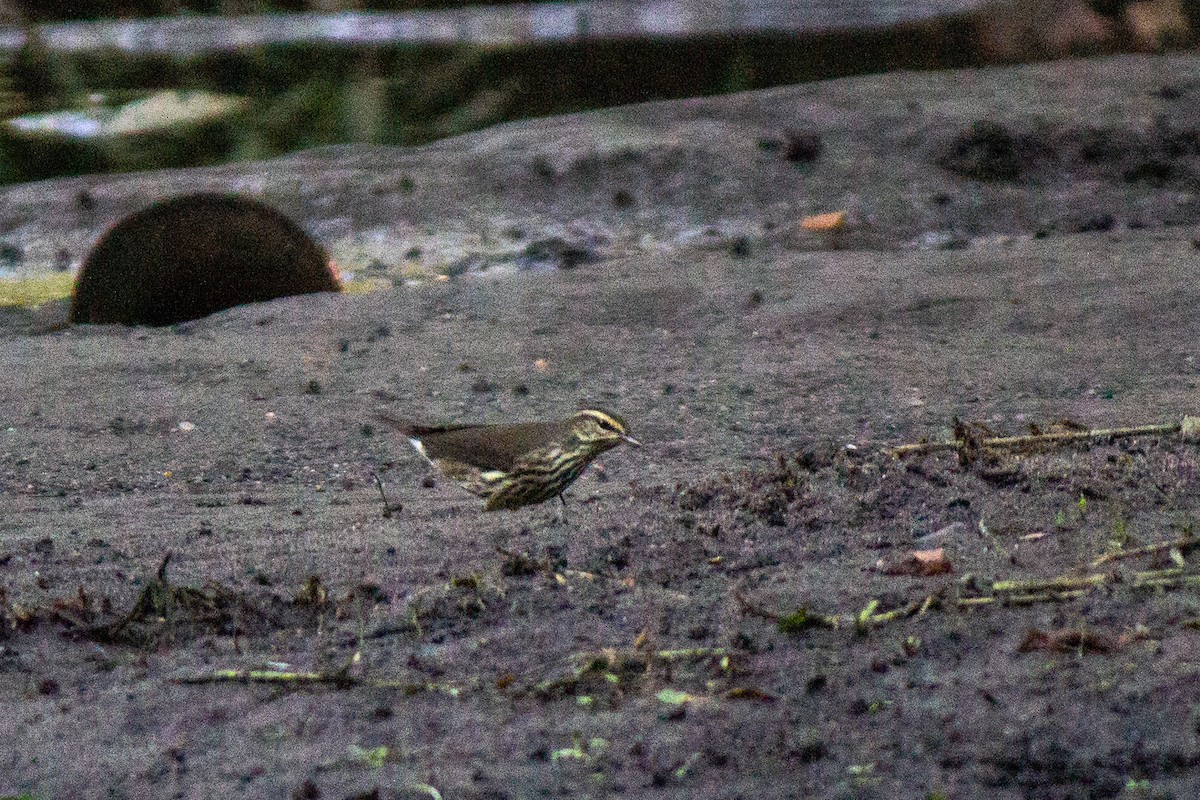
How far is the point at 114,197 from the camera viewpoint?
11938 mm

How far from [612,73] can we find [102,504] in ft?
33.2

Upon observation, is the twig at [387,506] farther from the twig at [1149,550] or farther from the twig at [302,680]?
the twig at [1149,550]

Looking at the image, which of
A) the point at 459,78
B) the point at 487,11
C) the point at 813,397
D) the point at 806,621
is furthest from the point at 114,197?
the point at 806,621

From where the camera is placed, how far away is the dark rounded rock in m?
8.87

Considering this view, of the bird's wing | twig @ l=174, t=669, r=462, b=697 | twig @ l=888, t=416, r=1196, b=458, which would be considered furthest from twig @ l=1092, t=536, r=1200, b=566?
the bird's wing

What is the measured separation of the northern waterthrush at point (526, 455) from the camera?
5.41m

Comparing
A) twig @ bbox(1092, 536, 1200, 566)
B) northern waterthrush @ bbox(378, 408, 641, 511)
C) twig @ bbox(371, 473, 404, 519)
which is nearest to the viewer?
twig @ bbox(1092, 536, 1200, 566)

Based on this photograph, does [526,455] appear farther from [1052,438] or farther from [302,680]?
[302,680]

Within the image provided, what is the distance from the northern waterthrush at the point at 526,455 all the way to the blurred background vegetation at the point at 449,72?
902 centimetres

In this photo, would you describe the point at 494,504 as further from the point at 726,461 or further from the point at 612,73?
the point at 612,73

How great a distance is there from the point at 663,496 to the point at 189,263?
15.4ft

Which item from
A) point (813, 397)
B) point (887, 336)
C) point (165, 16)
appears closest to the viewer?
point (813, 397)

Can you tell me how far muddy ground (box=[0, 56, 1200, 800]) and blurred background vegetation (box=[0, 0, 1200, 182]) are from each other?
2.96 m

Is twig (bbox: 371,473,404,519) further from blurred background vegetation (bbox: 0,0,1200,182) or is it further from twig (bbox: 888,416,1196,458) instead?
blurred background vegetation (bbox: 0,0,1200,182)
